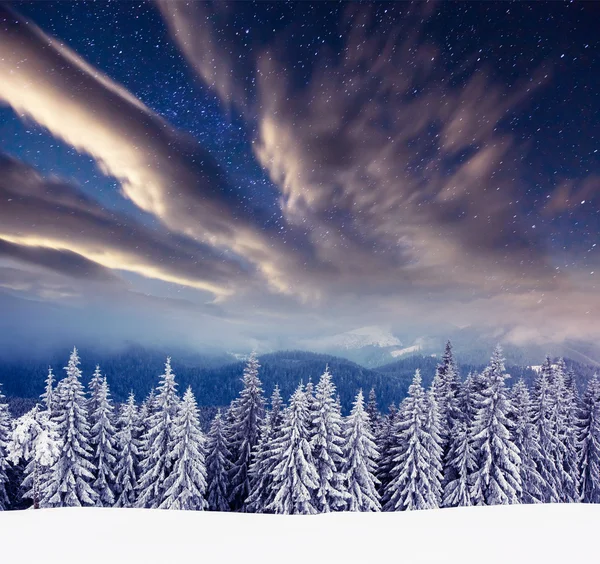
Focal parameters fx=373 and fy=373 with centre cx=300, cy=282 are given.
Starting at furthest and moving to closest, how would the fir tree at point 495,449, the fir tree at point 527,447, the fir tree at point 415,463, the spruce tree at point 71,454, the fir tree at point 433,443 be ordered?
the fir tree at point 527,447
the spruce tree at point 71,454
the fir tree at point 433,443
the fir tree at point 415,463
the fir tree at point 495,449

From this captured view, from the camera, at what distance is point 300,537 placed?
12.9 feet

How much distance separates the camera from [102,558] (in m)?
3.50

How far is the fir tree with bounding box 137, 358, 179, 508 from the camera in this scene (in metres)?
23.1

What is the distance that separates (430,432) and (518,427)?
644 cm

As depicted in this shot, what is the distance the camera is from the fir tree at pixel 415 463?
70.4 feet

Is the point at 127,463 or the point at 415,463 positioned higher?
the point at 415,463

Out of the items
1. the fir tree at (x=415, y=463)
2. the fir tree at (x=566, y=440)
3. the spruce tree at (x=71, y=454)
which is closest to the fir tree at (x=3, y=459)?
the spruce tree at (x=71, y=454)

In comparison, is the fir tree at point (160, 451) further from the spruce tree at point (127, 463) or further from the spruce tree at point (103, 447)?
the spruce tree at point (103, 447)

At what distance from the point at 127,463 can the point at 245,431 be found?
8.94 meters

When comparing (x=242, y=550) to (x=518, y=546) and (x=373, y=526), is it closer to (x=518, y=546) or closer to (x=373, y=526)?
(x=373, y=526)

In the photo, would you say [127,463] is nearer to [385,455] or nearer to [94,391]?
[94,391]

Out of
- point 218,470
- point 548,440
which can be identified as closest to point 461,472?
point 548,440

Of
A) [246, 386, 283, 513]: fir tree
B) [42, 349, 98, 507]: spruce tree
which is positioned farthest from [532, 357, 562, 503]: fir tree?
[42, 349, 98, 507]: spruce tree

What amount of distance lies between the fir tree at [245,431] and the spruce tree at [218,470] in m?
0.49
